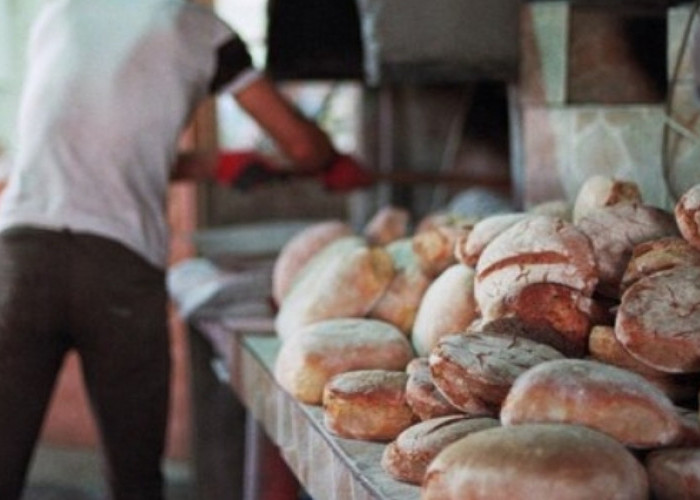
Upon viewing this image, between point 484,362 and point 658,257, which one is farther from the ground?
point 658,257

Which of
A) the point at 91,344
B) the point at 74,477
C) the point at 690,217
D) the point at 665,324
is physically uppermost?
the point at 690,217

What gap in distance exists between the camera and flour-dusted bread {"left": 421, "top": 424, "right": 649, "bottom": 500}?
66.6 inches

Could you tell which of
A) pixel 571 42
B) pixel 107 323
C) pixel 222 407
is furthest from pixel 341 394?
pixel 222 407

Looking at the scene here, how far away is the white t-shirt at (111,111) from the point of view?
352 centimetres

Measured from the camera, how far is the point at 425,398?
7.23 feet

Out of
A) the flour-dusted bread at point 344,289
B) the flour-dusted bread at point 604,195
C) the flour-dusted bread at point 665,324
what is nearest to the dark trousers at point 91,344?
the flour-dusted bread at point 344,289

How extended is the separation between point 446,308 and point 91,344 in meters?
1.20

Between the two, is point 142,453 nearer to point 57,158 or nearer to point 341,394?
point 57,158

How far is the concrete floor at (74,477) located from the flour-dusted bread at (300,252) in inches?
74.2

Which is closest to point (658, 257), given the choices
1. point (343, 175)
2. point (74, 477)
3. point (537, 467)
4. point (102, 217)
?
point (537, 467)

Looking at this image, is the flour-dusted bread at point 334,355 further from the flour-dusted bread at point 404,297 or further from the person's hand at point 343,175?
the person's hand at point 343,175

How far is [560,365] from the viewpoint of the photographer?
1.95 m

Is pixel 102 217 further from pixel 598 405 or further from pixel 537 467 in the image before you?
pixel 537 467

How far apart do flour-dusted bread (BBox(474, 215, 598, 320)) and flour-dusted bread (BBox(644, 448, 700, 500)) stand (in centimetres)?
48
